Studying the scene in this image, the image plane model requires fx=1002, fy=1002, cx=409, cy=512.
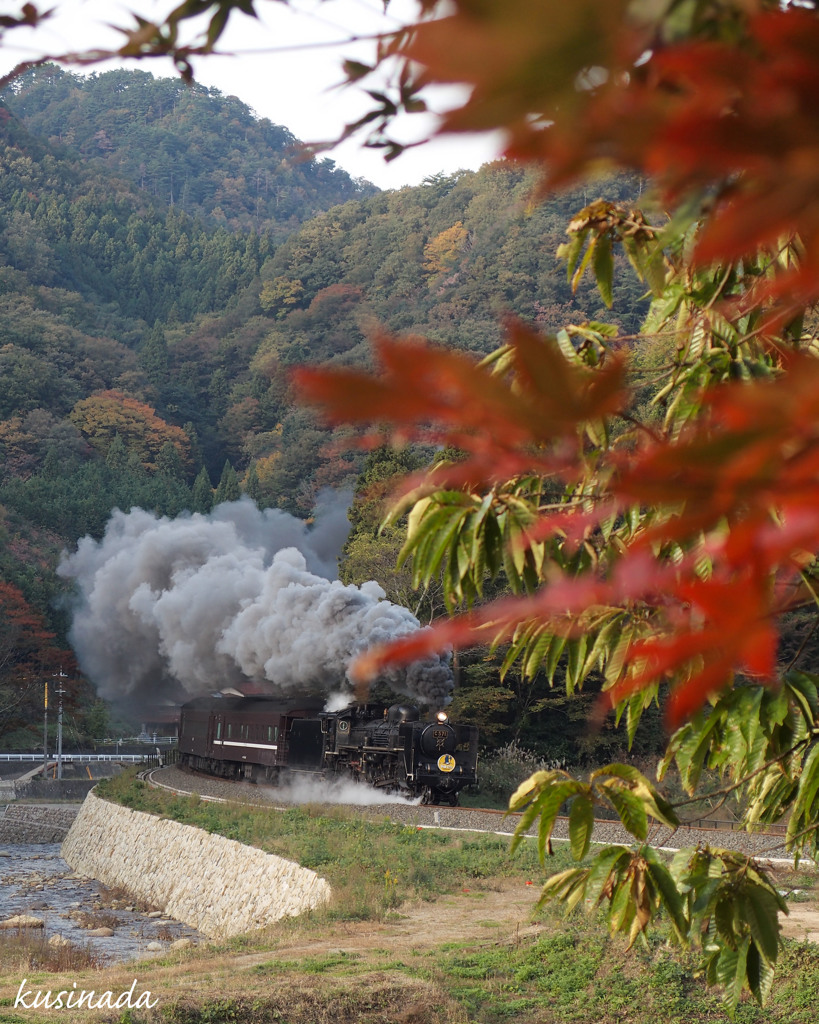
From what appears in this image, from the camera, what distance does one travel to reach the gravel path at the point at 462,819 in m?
14.7

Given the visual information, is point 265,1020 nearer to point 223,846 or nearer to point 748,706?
point 748,706

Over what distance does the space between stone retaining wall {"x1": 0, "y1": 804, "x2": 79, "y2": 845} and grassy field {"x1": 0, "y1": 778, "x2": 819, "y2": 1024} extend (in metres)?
17.3

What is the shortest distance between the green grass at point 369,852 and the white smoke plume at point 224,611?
624 centimetres

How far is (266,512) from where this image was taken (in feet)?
195

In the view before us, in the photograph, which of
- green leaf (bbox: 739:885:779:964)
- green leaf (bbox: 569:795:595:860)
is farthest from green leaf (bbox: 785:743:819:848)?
green leaf (bbox: 569:795:595:860)

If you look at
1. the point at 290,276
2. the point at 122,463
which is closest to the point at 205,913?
the point at 122,463

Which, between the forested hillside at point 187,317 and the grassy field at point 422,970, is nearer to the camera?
the grassy field at point 422,970

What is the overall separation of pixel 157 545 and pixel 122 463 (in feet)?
62.6

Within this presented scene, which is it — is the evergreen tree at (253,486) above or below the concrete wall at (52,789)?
above

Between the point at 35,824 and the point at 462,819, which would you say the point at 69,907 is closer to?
the point at 462,819

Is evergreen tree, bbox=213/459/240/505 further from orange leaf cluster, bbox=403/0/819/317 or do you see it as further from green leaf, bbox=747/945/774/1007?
orange leaf cluster, bbox=403/0/819/317

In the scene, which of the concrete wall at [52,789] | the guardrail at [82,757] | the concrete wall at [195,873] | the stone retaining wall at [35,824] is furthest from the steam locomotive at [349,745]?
the guardrail at [82,757]

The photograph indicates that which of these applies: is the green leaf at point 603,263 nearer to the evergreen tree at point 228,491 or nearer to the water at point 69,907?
the water at point 69,907

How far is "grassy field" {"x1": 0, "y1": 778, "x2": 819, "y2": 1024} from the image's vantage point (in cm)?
854
